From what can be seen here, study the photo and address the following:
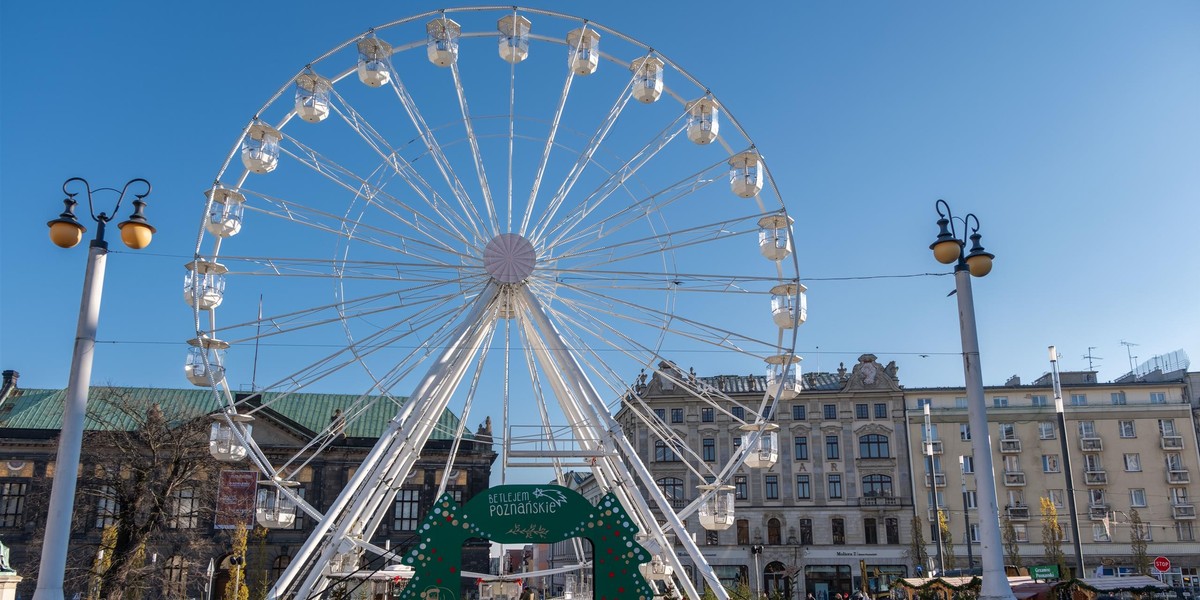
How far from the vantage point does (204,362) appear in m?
23.9

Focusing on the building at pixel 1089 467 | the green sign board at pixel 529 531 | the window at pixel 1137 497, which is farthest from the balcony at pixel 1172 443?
Answer: the green sign board at pixel 529 531

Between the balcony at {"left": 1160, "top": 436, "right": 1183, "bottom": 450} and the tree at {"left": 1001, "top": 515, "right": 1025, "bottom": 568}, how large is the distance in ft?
39.9

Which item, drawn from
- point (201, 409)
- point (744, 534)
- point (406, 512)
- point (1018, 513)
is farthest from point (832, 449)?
point (201, 409)

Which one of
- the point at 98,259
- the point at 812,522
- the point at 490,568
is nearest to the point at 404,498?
the point at 490,568

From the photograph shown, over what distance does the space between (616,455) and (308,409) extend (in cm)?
5511

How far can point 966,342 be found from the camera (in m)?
16.6

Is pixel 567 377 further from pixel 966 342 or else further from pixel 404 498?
pixel 404 498

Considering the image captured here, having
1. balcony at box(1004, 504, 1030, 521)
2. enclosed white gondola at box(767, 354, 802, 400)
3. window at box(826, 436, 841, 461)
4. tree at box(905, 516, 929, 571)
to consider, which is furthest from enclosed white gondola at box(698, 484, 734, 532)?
balcony at box(1004, 504, 1030, 521)

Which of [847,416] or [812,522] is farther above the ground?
[847,416]

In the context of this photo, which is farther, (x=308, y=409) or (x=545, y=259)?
(x=308, y=409)

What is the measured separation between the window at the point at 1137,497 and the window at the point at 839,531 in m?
19.4

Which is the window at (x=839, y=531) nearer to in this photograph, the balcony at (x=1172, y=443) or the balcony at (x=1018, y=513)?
the balcony at (x=1018, y=513)

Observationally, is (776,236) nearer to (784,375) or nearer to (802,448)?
(784,375)

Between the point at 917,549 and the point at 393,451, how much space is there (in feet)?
180
